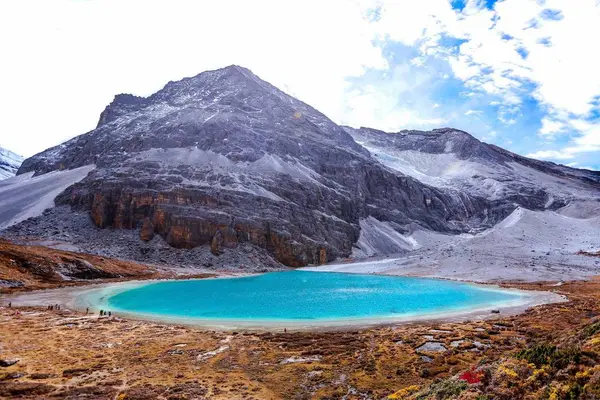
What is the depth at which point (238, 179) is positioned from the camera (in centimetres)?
12038

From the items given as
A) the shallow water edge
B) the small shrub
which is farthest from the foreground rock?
the shallow water edge

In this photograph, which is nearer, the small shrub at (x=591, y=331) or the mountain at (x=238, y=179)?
the small shrub at (x=591, y=331)

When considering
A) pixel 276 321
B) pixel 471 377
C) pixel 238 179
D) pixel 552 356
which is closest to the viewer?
pixel 552 356

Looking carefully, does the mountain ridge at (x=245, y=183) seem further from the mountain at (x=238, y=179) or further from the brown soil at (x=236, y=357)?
the brown soil at (x=236, y=357)

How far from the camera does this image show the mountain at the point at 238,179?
10531cm

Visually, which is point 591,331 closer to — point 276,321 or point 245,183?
point 276,321

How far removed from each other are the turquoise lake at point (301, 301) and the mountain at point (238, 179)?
4836 centimetres

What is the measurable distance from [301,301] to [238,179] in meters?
82.1

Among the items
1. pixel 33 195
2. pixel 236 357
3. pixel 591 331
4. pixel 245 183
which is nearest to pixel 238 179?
pixel 245 183

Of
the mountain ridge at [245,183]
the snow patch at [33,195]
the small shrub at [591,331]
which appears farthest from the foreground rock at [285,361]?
the snow patch at [33,195]

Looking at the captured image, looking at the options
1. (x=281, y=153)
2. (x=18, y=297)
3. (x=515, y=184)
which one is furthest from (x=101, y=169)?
(x=515, y=184)

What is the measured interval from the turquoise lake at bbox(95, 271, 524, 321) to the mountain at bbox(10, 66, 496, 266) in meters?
48.4

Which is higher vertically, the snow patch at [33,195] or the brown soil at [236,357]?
the snow patch at [33,195]

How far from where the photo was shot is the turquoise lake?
3500 cm
